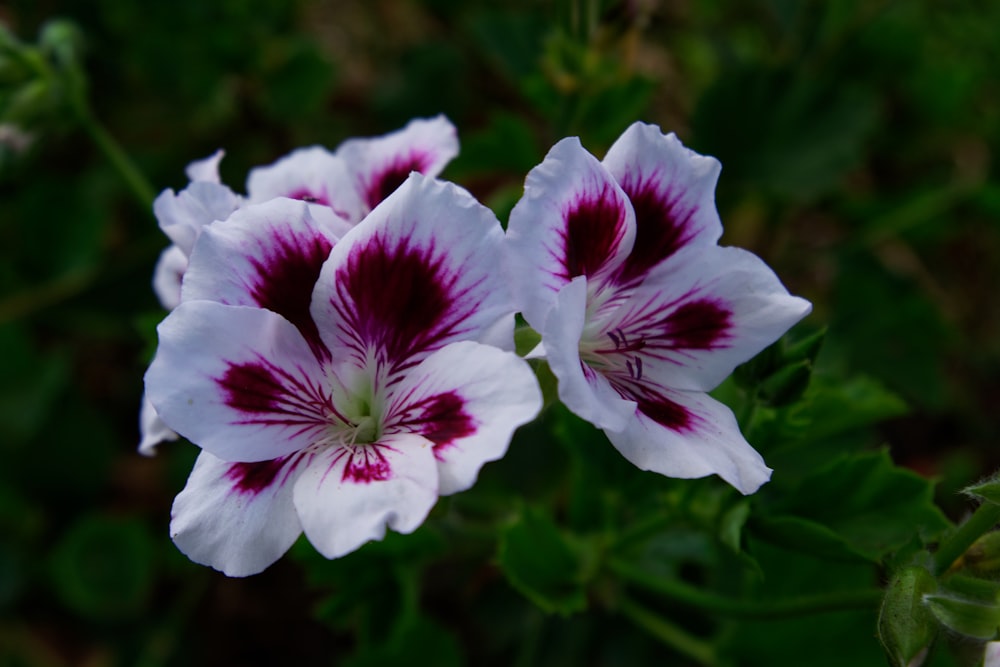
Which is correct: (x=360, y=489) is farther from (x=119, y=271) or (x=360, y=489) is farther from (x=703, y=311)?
(x=119, y=271)

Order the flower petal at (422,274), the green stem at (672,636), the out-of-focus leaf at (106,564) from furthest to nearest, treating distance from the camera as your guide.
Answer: the out-of-focus leaf at (106,564), the green stem at (672,636), the flower petal at (422,274)

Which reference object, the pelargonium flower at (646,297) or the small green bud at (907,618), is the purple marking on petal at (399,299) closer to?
the pelargonium flower at (646,297)

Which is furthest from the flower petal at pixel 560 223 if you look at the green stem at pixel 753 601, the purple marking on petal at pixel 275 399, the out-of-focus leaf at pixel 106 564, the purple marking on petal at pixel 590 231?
the out-of-focus leaf at pixel 106 564

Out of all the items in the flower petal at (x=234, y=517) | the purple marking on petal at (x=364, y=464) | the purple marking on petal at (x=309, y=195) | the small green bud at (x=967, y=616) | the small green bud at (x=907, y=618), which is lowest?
the small green bud at (x=907, y=618)

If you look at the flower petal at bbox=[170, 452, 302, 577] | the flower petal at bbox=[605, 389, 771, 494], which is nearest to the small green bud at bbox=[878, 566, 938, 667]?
the flower petal at bbox=[605, 389, 771, 494]

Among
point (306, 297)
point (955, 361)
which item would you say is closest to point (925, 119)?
point (955, 361)

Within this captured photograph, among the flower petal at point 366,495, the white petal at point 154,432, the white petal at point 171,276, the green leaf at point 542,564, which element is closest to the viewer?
the flower petal at point 366,495
